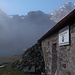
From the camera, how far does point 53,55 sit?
8445mm

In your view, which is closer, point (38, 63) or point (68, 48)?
point (68, 48)

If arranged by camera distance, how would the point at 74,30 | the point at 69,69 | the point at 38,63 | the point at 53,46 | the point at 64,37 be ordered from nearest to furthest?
the point at 74,30 → the point at 69,69 → the point at 64,37 → the point at 53,46 → the point at 38,63

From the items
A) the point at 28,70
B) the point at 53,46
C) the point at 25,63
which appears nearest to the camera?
the point at 53,46

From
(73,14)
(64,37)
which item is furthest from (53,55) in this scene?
(73,14)

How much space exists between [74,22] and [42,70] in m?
7.64

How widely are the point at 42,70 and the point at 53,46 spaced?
406cm

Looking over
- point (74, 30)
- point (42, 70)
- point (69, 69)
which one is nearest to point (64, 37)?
point (74, 30)

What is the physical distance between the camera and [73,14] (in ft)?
13.9

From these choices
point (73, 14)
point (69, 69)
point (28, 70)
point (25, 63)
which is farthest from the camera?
point (25, 63)

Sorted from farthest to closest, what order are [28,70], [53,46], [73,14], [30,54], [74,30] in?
[30,54] < [28,70] < [53,46] < [74,30] < [73,14]

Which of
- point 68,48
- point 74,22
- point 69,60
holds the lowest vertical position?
point 69,60

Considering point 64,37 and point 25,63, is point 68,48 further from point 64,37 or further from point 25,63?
point 25,63

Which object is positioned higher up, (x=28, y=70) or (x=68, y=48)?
(x=68, y=48)

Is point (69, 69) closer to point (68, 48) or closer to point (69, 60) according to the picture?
point (69, 60)
